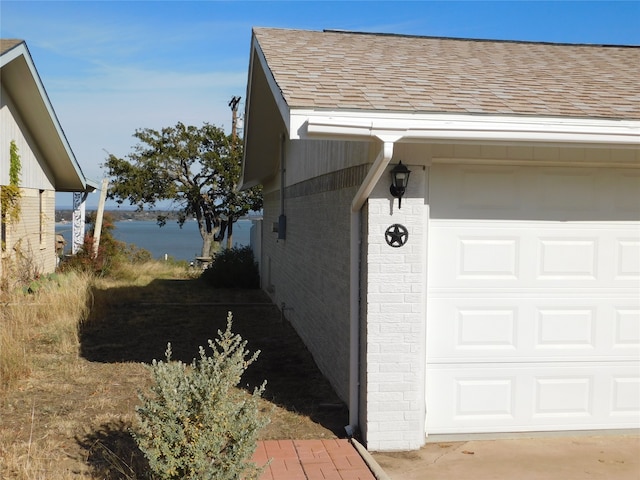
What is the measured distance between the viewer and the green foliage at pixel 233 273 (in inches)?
723

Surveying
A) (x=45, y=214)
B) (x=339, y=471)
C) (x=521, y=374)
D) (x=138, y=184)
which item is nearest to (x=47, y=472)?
(x=339, y=471)

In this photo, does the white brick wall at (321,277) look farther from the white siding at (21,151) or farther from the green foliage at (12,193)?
the white siding at (21,151)

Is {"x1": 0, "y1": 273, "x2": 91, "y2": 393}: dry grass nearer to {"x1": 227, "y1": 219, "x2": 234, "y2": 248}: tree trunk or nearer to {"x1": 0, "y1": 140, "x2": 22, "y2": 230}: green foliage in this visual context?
{"x1": 0, "y1": 140, "x2": 22, "y2": 230}: green foliage

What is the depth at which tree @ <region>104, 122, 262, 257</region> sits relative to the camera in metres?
32.0

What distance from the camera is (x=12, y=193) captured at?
48.7 ft

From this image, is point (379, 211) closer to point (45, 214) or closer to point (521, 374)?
point (521, 374)

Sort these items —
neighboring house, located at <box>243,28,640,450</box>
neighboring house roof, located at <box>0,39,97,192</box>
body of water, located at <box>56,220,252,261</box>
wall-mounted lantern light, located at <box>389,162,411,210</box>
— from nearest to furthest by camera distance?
neighboring house, located at <box>243,28,640,450</box> → wall-mounted lantern light, located at <box>389,162,411,210</box> → neighboring house roof, located at <box>0,39,97,192</box> → body of water, located at <box>56,220,252,261</box>

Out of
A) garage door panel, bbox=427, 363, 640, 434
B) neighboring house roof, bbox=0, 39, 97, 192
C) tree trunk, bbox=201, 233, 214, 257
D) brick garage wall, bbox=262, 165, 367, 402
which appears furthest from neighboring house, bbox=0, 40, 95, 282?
tree trunk, bbox=201, 233, 214, 257

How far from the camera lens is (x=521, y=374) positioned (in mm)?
6051

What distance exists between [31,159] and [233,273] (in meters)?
5.76

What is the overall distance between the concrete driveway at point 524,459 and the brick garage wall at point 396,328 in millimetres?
233

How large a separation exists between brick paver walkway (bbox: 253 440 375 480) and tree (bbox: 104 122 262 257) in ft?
86.5

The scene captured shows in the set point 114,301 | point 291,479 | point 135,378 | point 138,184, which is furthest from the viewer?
point 138,184

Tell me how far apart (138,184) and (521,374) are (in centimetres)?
2836
